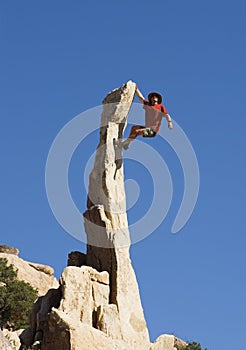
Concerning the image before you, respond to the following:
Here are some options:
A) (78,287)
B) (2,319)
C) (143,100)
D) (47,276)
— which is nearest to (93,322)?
(78,287)

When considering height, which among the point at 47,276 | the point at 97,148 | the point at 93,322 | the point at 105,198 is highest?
the point at 47,276

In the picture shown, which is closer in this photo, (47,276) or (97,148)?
(97,148)

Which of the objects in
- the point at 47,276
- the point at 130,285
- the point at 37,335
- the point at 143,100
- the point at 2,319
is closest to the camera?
the point at 37,335

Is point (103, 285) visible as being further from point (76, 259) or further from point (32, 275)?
point (32, 275)

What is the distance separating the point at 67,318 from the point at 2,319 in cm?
2255

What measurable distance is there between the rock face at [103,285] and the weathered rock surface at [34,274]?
24.9 m

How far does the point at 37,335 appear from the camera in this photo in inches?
1522

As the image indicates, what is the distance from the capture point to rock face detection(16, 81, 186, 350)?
120 feet

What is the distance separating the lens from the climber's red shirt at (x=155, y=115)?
43312 millimetres

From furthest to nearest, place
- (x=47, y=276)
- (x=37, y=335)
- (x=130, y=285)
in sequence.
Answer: (x=47, y=276), (x=130, y=285), (x=37, y=335)

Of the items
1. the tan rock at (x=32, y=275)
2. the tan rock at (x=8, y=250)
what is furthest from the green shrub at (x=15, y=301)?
the tan rock at (x=8, y=250)

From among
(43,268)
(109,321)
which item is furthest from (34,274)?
(109,321)

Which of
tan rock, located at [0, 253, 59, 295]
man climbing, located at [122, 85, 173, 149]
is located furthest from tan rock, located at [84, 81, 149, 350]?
tan rock, located at [0, 253, 59, 295]

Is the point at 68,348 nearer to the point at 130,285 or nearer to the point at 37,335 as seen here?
the point at 37,335
